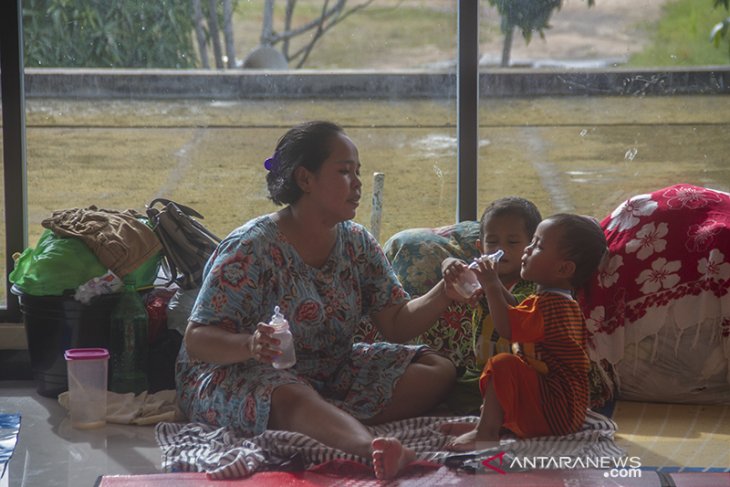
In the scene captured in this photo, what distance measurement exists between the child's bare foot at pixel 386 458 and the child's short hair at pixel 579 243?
2.58 ft

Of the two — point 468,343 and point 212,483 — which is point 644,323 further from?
point 212,483

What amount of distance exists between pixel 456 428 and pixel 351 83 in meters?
1.76

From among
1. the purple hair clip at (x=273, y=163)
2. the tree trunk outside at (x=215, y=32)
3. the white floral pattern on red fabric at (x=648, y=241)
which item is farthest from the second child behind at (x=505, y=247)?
the tree trunk outside at (x=215, y=32)

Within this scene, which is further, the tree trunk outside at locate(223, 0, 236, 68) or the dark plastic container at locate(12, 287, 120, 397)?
the tree trunk outside at locate(223, 0, 236, 68)

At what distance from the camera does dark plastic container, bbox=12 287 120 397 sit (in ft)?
11.9

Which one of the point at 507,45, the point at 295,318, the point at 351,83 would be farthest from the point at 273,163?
the point at 507,45

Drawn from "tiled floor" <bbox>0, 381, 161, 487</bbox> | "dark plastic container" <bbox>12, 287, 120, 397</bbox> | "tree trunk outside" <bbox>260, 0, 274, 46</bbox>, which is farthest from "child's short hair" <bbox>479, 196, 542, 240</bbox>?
"tree trunk outside" <bbox>260, 0, 274, 46</bbox>

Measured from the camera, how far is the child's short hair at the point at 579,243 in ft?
9.93

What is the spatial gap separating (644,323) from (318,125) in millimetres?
1259

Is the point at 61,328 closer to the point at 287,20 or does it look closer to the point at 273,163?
the point at 273,163

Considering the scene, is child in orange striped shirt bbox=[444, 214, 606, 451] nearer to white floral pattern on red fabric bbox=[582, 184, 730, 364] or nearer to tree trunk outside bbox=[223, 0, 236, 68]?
white floral pattern on red fabric bbox=[582, 184, 730, 364]

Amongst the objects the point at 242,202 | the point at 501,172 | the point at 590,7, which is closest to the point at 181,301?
the point at 242,202

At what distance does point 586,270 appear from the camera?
121 inches

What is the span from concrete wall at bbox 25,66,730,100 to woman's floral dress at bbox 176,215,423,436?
1.10 metres
